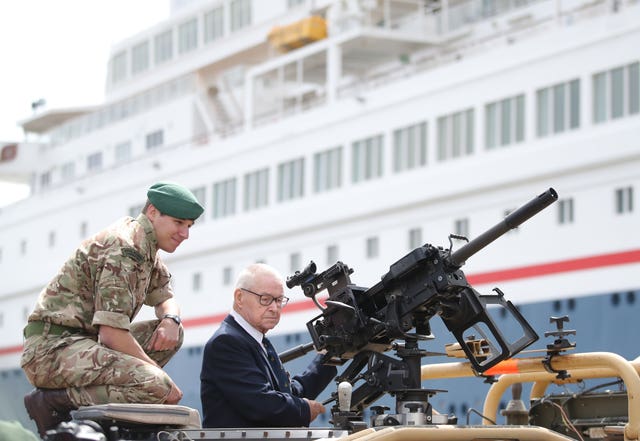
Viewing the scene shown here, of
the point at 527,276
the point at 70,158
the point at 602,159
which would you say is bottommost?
the point at 527,276

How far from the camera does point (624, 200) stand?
21.8 metres

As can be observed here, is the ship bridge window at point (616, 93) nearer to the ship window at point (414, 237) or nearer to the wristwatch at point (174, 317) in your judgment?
the ship window at point (414, 237)

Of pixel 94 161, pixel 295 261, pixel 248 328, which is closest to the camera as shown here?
pixel 248 328

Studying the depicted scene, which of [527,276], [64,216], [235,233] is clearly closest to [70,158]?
[64,216]

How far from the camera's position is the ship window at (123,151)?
120ft

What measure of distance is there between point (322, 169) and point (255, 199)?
2.67 meters

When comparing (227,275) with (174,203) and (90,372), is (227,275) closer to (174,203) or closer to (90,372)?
(174,203)

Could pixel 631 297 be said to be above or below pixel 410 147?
below

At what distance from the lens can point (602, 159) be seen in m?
22.0

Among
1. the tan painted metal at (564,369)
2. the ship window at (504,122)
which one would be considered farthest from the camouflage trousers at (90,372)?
the ship window at (504,122)

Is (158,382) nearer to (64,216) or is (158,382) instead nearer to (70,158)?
(64,216)

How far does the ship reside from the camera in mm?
22250

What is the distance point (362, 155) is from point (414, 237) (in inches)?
96.6

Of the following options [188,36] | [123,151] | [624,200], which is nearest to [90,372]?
[624,200]
